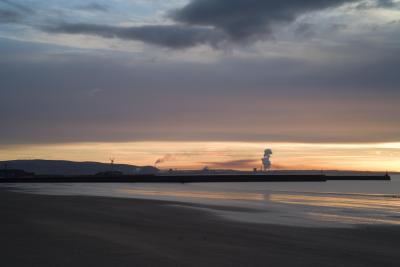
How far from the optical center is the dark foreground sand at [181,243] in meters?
13.5

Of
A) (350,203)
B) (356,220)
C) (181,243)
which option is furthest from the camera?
(350,203)

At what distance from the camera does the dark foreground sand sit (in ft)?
44.3

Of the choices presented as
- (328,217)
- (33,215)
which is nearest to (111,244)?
(33,215)

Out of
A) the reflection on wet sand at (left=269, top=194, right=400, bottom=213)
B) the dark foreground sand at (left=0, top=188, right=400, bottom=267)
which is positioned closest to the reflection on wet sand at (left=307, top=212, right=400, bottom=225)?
the dark foreground sand at (left=0, top=188, right=400, bottom=267)

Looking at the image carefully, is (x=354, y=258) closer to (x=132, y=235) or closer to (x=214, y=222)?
(x=132, y=235)

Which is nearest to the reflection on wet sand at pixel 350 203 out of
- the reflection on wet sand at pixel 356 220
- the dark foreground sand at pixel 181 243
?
the reflection on wet sand at pixel 356 220

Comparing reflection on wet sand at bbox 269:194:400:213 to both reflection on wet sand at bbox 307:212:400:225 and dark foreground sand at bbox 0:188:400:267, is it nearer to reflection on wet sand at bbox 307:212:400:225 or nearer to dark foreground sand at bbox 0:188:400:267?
reflection on wet sand at bbox 307:212:400:225

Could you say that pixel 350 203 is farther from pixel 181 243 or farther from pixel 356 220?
pixel 181 243

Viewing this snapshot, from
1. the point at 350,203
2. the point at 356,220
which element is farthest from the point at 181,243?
the point at 350,203

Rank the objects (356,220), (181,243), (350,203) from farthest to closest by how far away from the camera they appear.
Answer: (350,203) → (356,220) → (181,243)

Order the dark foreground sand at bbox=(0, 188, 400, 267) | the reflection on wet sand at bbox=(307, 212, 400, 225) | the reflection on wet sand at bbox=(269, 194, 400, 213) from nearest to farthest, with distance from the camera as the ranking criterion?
the dark foreground sand at bbox=(0, 188, 400, 267), the reflection on wet sand at bbox=(307, 212, 400, 225), the reflection on wet sand at bbox=(269, 194, 400, 213)

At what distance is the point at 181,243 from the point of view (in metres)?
16.6

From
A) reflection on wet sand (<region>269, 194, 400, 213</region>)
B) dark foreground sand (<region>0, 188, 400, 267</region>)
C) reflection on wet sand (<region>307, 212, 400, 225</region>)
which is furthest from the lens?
reflection on wet sand (<region>269, 194, 400, 213</region>)

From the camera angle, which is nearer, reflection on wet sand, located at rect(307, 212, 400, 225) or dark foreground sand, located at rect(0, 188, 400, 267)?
dark foreground sand, located at rect(0, 188, 400, 267)
